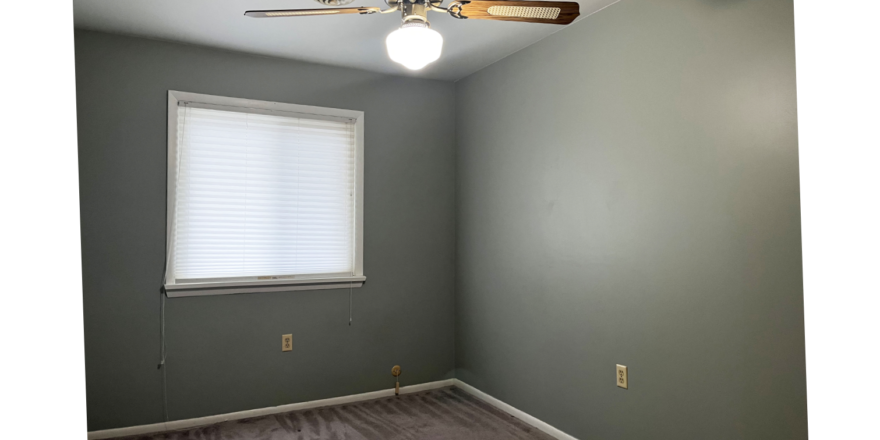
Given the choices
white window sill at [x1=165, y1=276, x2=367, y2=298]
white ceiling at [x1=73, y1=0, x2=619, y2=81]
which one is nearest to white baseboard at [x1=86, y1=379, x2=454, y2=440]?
white window sill at [x1=165, y1=276, x2=367, y2=298]

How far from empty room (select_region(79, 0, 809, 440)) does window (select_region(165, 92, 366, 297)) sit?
0.05 feet

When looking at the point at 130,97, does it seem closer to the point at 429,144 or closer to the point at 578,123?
the point at 429,144

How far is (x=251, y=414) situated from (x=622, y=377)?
2.29 metres

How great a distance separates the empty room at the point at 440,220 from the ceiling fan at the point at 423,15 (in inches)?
0.6

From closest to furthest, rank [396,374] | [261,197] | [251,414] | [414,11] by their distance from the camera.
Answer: [414,11] < [251,414] < [261,197] < [396,374]

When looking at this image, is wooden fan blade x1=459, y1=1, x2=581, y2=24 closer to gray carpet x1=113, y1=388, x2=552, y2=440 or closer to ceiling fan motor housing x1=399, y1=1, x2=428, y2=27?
ceiling fan motor housing x1=399, y1=1, x2=428, y2=27

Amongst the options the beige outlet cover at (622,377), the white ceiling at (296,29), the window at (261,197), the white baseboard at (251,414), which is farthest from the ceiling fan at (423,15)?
the white baseboard at (251,414)

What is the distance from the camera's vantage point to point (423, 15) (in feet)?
6.65

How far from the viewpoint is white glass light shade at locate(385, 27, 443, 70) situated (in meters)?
1.96

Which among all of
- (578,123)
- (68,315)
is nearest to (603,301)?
(578,123)

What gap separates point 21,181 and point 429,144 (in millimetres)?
3939

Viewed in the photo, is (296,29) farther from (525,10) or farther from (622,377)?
(622,377)

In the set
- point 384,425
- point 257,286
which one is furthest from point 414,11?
point 384,425

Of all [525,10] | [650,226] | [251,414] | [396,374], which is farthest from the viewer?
[396,374]
